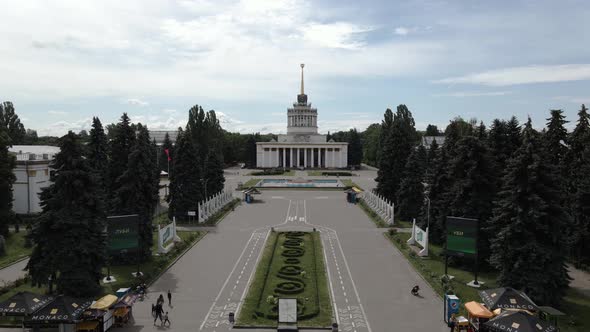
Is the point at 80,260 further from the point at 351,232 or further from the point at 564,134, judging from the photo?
the point at 564,134

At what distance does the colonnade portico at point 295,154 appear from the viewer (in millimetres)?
138000

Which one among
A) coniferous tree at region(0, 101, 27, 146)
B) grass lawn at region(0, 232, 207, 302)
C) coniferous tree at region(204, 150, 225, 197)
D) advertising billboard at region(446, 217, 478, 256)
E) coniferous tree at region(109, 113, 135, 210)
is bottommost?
grass lawn at region(0, 232, 207, 302)

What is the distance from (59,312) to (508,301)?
65.7 ft

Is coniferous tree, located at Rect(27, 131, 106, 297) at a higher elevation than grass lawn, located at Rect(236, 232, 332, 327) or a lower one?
higher

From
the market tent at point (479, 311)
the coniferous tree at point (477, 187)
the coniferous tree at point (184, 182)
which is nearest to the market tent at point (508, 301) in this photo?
the market tent at point (479, 311)

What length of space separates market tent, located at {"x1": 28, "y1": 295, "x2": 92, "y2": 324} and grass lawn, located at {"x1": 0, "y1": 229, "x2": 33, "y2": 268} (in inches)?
594

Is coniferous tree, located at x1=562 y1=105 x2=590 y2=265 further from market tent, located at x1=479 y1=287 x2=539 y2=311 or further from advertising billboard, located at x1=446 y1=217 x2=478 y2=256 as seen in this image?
market tent, located at x1=479 y1=287 x2=539 y2=311

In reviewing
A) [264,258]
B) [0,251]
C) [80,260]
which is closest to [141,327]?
[80,260]

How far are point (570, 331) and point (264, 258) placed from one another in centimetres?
1969

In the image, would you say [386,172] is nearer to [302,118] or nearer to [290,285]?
[290,285]

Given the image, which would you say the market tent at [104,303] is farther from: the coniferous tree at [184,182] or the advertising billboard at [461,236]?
the coniferous tree at [184,182]

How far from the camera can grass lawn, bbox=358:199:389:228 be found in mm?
48044

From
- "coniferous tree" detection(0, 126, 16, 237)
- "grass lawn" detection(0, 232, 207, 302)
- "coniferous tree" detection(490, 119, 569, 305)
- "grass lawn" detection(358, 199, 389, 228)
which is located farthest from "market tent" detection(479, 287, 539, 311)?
"coniferous tree" detection(0, 126, 16, 237)

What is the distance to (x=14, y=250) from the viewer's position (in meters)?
36.4
